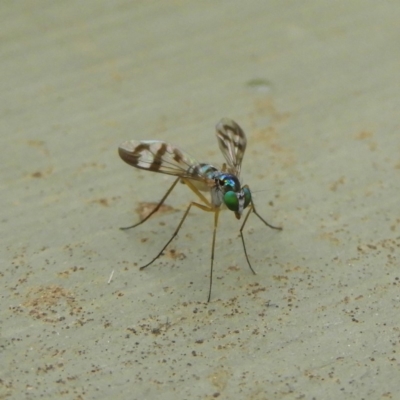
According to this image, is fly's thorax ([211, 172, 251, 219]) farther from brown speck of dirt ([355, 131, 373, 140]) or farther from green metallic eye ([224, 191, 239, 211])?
brown speck of dirt ([355, 131, 373, 140])

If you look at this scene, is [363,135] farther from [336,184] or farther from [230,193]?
[230,193]

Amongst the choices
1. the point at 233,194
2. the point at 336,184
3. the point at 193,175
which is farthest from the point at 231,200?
the point at 336,184

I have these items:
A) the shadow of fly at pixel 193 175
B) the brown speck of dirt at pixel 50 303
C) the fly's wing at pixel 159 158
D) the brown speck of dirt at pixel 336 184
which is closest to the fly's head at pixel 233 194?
the shadow of fly at pixel 193 175

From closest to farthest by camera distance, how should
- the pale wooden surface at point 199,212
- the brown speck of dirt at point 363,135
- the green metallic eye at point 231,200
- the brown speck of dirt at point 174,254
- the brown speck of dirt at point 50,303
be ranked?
the pale wooden surface at point 199,212 < the brown speck of dirt at point 50,303 < the green metallic eye at point 231,200 < the brown speck of dirt at point 174,254 < the brown speck of dirt at point 363,135

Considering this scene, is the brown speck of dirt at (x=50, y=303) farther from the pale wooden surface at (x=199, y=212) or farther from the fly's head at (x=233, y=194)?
the fly's head at (x=233, y=194)

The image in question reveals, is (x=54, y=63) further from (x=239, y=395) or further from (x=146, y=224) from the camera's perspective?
(x=239, y=395)

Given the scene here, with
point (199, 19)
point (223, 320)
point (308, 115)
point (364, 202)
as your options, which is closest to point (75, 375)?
point (223, 320)

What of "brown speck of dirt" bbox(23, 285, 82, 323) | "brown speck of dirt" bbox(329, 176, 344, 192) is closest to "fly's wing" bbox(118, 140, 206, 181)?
"brown speck of dirt" bbox(23, 285, 82, 323)
